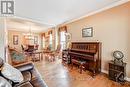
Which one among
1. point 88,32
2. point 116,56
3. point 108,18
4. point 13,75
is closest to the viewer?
point 13,75

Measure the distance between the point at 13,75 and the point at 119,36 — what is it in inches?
130

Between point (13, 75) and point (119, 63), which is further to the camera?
point (119, 63)

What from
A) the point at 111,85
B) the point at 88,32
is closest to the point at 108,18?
the point at 88,32

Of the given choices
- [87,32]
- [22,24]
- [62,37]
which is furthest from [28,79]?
[22,24]

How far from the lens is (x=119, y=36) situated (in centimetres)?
348

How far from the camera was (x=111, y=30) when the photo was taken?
3.75 meters

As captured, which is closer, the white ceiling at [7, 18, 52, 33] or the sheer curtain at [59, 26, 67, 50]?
the white ceiling at [7, 18, 52, 33]

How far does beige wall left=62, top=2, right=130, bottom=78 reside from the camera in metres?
3.28

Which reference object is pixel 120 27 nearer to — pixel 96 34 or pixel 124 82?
pixel 96 34

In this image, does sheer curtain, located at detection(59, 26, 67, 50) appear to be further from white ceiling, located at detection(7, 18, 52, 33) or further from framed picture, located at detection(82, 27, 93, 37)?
framed picture, located at detection(82, 27, 93, 37)

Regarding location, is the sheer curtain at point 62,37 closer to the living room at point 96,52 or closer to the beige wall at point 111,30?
the living room at point 96,52

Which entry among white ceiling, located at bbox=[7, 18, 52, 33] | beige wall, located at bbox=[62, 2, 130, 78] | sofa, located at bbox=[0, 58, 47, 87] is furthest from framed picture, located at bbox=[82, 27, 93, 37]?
white ceiling, located at bbox=[7, 18, 52, 33]

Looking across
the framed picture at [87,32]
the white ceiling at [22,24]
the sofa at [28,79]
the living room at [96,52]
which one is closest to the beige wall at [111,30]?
the living room at [96,52]

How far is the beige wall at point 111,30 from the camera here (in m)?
3.28
